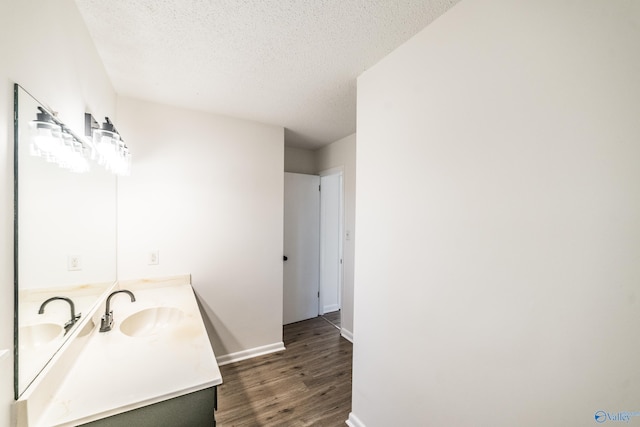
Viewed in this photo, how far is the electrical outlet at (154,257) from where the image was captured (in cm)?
214

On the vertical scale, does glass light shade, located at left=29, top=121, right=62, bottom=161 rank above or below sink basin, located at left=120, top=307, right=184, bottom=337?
above

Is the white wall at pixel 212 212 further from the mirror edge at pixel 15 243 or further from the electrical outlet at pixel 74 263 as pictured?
the mirror edge at pixel 15 243

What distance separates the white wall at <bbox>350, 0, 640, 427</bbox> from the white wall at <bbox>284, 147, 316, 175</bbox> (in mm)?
2237

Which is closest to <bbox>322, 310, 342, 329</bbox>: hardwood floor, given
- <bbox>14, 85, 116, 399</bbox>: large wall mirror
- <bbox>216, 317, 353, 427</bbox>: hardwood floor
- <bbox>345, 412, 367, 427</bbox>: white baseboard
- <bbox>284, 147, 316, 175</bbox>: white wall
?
<bbox>216, 317, 353, 427</bbox>: hardwood floor

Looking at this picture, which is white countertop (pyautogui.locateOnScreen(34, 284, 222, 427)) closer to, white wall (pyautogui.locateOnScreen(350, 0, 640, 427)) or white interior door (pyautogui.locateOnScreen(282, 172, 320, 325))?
white wall (pyautogui.locateOnScreen(350, 0, 640, 427))

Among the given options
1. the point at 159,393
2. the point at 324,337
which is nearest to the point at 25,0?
the point at 159,393

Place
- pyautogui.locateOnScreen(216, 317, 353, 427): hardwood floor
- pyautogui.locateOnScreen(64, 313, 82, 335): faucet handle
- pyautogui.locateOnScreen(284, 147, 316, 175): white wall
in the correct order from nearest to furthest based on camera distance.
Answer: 1. pyautogui.locateOnScreen(64, 313, 82, 335): faucet handle
2. pyautogui.locateOnScreen(216, 317, 353, 427): hardwood floor
3. pyautogui.locateOnScreen(284, 147, 316, 175): white wall

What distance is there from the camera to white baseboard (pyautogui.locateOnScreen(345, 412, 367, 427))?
1666 millimetres

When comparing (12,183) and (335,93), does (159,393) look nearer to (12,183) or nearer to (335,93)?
(12,183)

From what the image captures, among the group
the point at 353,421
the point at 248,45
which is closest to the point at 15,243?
the point at 248,45

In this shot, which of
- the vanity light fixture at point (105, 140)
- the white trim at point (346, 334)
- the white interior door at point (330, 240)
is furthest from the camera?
the white interior door at point (330, 240)

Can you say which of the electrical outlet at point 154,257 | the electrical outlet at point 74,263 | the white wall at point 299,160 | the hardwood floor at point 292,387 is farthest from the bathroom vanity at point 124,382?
the white wall at point 299,160

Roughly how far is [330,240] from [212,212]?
1895 mm

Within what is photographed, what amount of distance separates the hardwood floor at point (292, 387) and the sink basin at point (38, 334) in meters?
1.34
